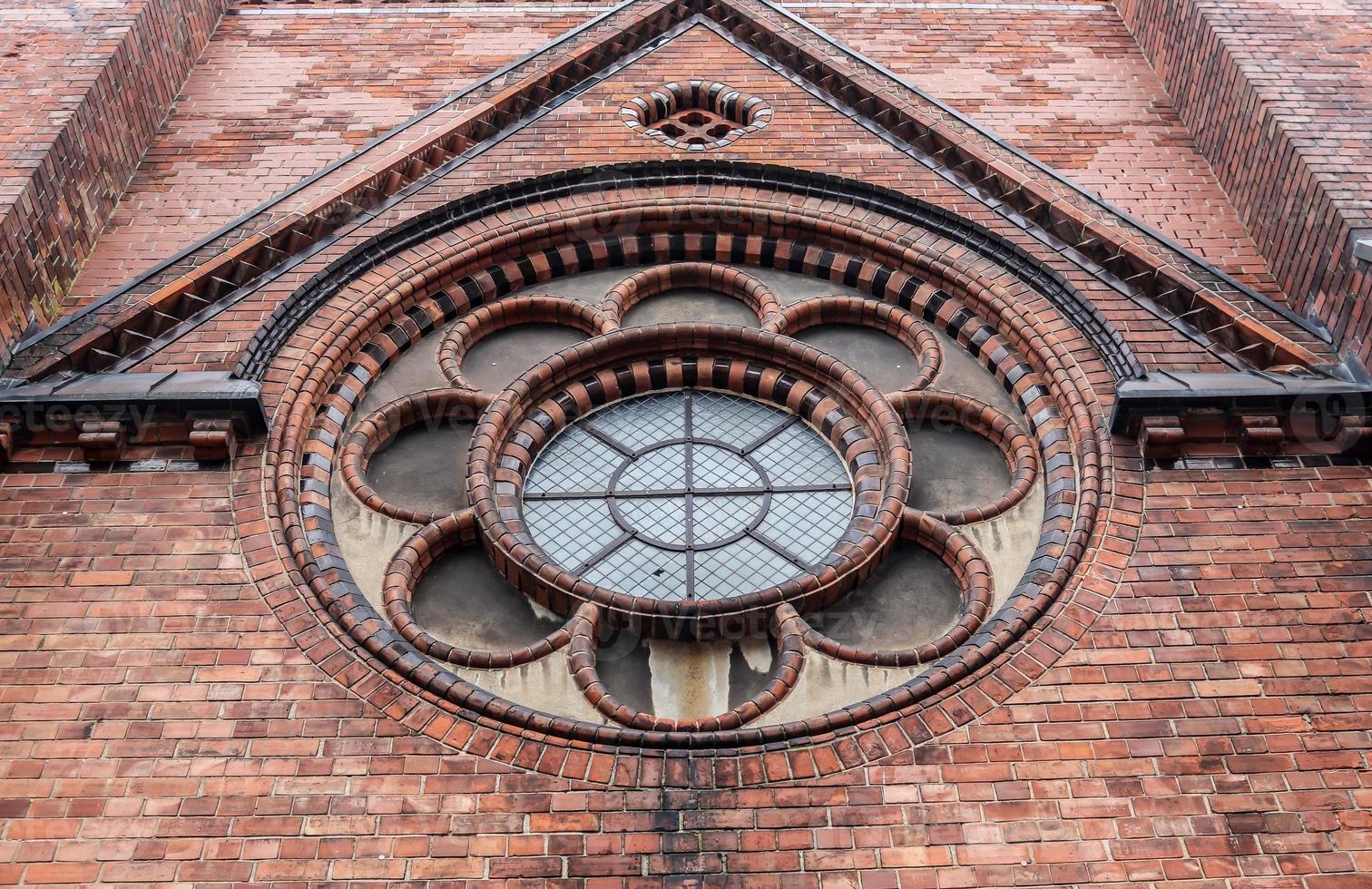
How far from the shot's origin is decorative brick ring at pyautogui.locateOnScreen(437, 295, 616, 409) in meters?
10.3

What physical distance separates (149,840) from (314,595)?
165 cm

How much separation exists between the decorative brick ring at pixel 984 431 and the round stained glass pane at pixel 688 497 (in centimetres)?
63

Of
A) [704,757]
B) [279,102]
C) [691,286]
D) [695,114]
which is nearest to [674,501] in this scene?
[691,286]

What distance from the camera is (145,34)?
12438 millimetres

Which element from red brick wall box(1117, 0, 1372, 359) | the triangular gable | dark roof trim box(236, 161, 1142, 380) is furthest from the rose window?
red brick wall box(1117, 0, 1372, 359)

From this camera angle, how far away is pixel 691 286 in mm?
11000

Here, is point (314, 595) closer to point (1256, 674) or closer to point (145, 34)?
point (1256, 674)

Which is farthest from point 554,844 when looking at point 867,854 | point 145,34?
point 145,34

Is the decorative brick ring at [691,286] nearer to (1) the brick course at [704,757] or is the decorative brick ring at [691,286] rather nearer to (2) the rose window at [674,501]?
(2) the rose window at [674,501]

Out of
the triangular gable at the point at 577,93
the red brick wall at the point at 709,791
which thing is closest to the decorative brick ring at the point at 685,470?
the red brick wall at the point at 709,791

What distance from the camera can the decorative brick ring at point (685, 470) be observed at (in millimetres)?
8609

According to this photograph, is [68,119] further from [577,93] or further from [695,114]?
[695,114]

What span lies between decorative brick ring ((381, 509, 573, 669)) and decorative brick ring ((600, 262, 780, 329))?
2.23 m

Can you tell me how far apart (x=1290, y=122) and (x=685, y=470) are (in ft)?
17.1
